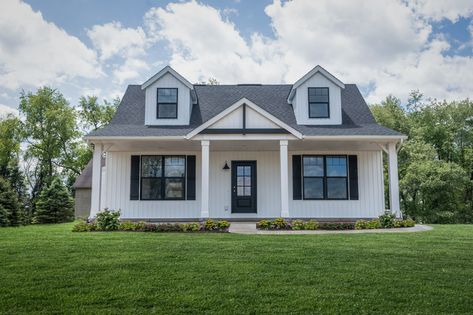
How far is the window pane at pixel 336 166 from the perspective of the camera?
13.6m

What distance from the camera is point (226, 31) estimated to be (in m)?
14.9

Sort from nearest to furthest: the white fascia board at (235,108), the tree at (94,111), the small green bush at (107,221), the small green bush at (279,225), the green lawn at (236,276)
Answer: the green lawn at (236,276)
the small green bush at (107,221)
the small green bush at (279,225)
the white fascia board at (235,108)
the tree at (94,111)

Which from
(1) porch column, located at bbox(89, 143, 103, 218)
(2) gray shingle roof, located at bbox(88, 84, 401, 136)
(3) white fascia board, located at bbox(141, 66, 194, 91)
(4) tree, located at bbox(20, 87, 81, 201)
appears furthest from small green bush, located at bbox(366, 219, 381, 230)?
(4) tree, located at bbox(20, 87, 81, 201)

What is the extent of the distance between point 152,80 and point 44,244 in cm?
761

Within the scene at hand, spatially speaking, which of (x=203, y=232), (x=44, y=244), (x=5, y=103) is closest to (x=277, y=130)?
(x=203, y=232)

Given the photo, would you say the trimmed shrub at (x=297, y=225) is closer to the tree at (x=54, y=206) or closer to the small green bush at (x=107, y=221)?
the small green bush at (x=107, y=221)

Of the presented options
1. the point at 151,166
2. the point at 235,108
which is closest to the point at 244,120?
the point at 235,108

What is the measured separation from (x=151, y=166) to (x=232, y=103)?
4.20 metres

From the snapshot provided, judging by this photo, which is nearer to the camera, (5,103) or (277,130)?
(277,130)

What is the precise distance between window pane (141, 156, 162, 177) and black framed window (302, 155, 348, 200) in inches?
209

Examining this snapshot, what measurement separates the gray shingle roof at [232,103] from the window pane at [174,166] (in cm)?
120

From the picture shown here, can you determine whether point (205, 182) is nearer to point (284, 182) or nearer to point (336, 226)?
point (284, 182)

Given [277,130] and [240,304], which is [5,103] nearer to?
[277,130]

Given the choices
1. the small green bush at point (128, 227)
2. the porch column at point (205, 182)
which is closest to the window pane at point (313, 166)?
the porch column at point (205, 182)
